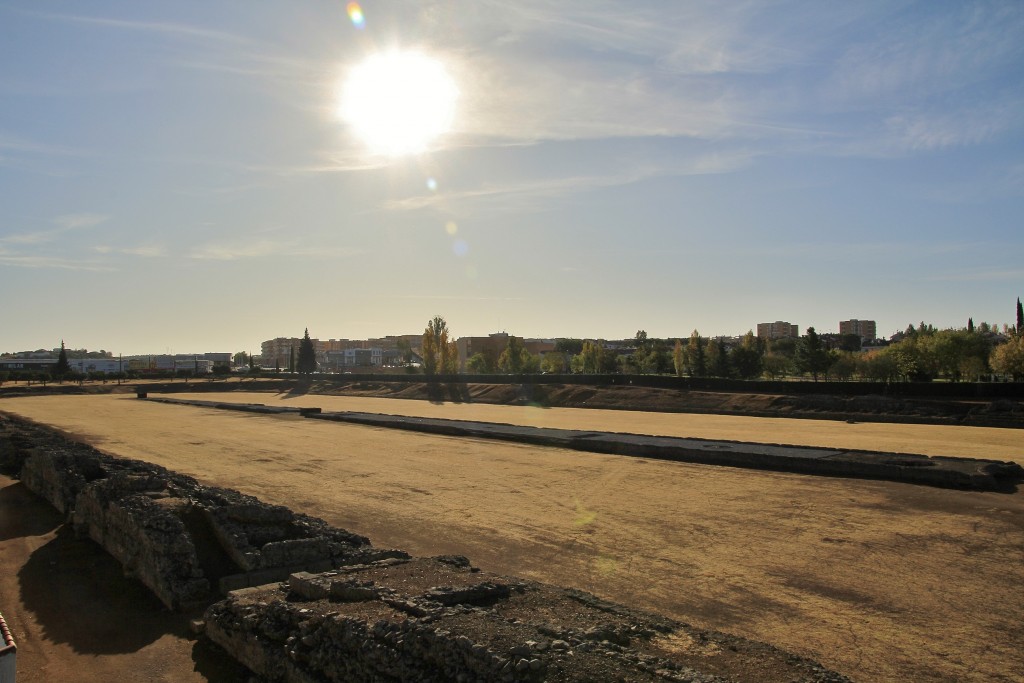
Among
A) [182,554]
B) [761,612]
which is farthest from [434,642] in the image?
[182,554]

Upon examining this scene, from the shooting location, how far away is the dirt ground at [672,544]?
8094 millimetres

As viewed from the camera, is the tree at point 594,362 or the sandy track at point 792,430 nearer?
the sandy track at point 792,430

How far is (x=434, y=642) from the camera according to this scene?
573 centimetres

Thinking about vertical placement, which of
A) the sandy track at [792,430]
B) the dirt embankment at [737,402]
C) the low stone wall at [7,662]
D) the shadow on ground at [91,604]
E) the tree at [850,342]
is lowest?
the sandy track at [792,430]

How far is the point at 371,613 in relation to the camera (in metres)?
6.68

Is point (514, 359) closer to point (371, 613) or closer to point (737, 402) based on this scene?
point (737, 402)

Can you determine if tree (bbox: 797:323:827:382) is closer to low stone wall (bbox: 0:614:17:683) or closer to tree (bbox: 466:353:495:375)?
tree (bbox: 466:353:495:375)

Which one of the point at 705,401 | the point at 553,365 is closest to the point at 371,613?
the point at 705,401

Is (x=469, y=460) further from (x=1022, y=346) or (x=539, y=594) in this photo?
(x=1022, y=346)

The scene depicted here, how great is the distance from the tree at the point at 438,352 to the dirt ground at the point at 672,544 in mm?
68516

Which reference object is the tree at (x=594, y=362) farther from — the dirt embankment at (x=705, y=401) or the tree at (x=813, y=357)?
the dirt embankment at (x=705, y=401)

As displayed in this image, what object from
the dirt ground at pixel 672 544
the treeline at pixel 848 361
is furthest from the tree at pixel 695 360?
the dirt ground at pixel 672 544

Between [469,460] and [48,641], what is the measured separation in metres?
14.9

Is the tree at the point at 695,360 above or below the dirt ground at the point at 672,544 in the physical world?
above
